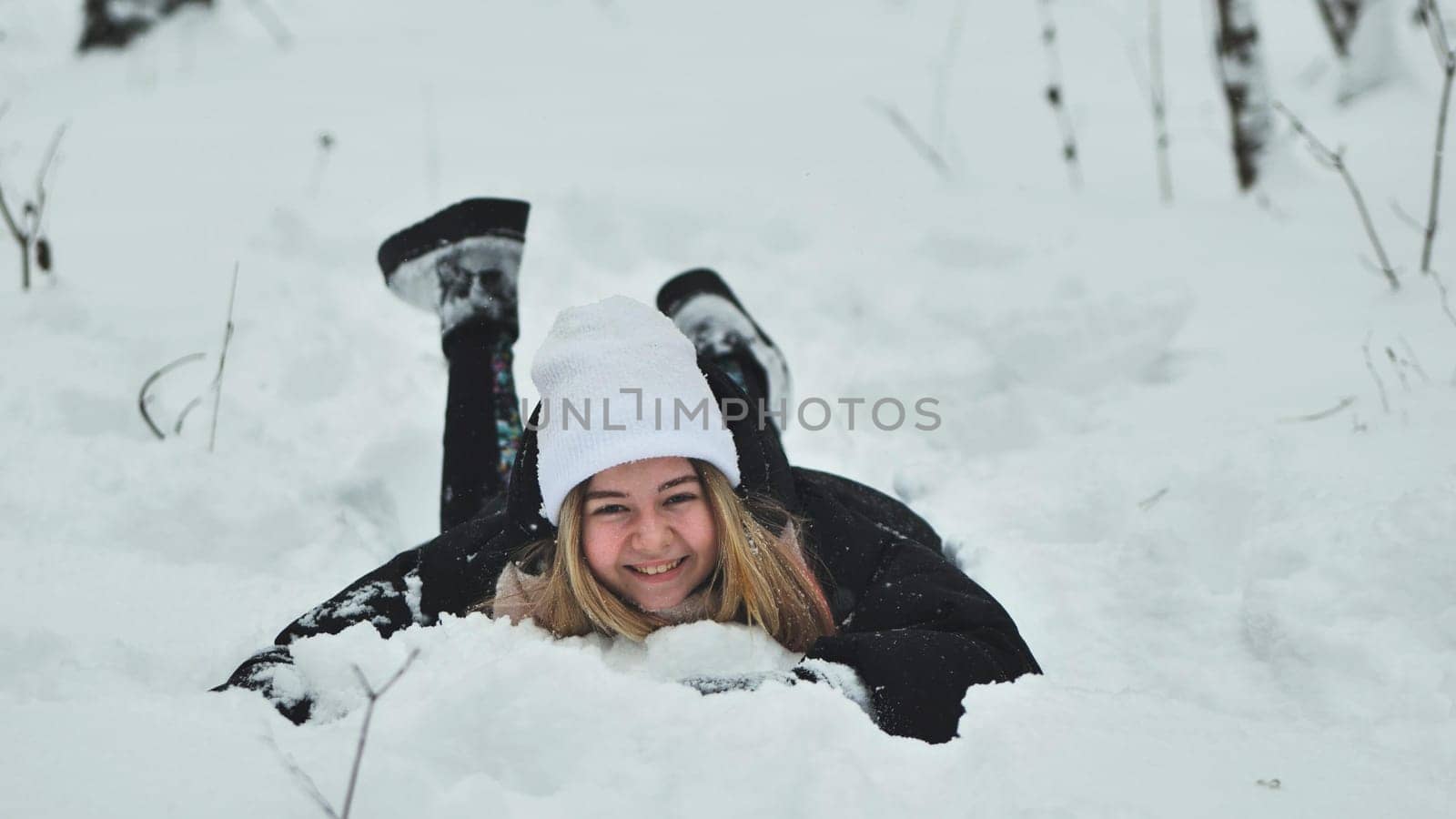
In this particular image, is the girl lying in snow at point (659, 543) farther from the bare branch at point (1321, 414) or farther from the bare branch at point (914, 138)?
the bare branch at point (914, 138)

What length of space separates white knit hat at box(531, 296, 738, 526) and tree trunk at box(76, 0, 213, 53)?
492cm

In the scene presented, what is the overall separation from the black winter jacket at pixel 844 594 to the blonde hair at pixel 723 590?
94 millimetres

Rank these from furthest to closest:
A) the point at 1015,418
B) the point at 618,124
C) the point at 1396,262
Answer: the point at 618,124 < the point at 1396,262 < the point at 1015,418

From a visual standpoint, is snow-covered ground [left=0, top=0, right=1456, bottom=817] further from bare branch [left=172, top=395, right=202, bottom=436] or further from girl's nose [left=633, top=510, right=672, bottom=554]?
girl's nose [left=633, top=510, right=672, bottom=554]

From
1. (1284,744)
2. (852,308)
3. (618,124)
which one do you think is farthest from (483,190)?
(1284,744)

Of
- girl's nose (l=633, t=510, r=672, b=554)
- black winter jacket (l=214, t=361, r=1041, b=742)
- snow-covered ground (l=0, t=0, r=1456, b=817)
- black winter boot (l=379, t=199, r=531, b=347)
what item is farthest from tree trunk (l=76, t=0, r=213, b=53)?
girl's nose (l=633, t=510, r=672, b=554)

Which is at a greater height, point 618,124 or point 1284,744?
point 618,124

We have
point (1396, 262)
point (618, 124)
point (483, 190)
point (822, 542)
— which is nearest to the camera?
point (822, 542)

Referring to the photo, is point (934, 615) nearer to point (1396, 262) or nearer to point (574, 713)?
point (574, 713)

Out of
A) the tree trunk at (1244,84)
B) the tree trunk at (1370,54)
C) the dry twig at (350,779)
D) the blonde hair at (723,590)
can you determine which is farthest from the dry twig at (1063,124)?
the dry twig at (350,779)

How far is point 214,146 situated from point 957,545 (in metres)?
3.47

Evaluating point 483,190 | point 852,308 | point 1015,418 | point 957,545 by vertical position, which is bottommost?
point 957,545

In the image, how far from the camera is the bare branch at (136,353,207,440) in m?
2.66

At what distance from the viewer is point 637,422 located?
6.60 ft
